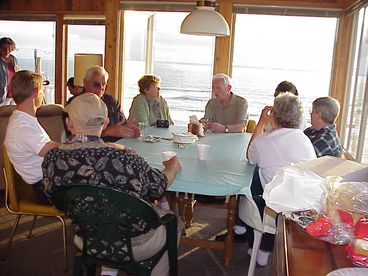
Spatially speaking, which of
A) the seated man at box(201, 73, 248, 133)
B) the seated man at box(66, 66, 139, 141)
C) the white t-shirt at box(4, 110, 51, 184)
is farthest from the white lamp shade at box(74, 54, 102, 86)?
the white t-shirt at box(4, 110, 51, 184)

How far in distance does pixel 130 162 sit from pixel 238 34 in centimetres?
432

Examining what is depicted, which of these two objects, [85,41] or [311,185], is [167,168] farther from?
[85,41]

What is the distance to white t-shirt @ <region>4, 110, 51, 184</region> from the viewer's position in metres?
2.58

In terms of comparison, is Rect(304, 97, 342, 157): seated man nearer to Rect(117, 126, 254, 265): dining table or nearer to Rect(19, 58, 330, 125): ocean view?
Rect(117, 126, 254, 265): dining table

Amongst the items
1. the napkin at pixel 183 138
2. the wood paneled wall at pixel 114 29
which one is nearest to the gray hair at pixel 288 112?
the napkin at pixel 183 138

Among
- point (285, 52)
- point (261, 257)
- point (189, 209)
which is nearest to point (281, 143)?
point (261, 257)

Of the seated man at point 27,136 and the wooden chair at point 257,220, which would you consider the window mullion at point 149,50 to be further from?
the wooden chair at point 257,220

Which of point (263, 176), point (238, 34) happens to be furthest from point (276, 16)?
point (263, 176)

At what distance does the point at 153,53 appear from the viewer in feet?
22.0

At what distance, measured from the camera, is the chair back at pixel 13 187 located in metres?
2.63

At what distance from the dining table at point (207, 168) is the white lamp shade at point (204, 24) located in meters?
0.88

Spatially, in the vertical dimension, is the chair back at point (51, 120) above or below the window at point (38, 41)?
below

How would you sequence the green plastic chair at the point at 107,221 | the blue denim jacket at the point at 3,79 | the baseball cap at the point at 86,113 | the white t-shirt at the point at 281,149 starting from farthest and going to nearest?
the blue denim jacket at the point at 3,79 → the white t-shirt at the point at 281,149 → the baseball cap at the point at 86,113 → the green plastic chair at the point at 107,221

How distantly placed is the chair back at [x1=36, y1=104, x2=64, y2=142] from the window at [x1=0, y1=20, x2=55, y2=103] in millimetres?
3150
